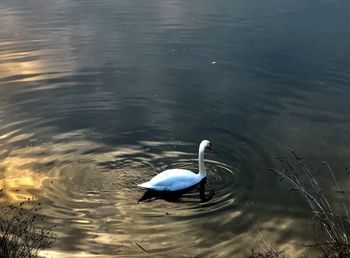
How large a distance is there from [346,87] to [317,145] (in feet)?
19.7

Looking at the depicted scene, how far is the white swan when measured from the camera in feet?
41.7

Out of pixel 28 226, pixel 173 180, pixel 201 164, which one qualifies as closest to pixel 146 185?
pixel 173 180

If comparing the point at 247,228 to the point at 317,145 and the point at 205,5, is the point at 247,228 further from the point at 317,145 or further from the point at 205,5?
the point at 205,5

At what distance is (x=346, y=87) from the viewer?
20.6 meters

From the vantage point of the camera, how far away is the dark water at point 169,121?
11.7 metres

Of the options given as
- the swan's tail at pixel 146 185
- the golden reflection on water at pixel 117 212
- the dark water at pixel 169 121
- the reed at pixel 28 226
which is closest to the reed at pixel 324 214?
the dark water at pixel 169 121

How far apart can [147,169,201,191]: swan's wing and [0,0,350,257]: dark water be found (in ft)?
1.13

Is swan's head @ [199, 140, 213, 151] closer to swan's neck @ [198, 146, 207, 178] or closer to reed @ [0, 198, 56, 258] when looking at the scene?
swan's neck @ [198, 146, 207, 178]

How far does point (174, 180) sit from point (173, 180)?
35 mm

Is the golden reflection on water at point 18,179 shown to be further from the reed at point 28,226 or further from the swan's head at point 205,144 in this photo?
the swan's head at point 205,144

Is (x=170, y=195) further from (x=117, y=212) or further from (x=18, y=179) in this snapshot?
(x=18, y=179)

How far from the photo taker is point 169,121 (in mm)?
17359

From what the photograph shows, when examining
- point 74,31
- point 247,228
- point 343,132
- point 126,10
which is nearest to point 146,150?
point 247,228

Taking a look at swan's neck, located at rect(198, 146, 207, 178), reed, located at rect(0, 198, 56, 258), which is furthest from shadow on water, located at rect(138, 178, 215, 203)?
reed, located at rect(0, 198, 56, 258)
